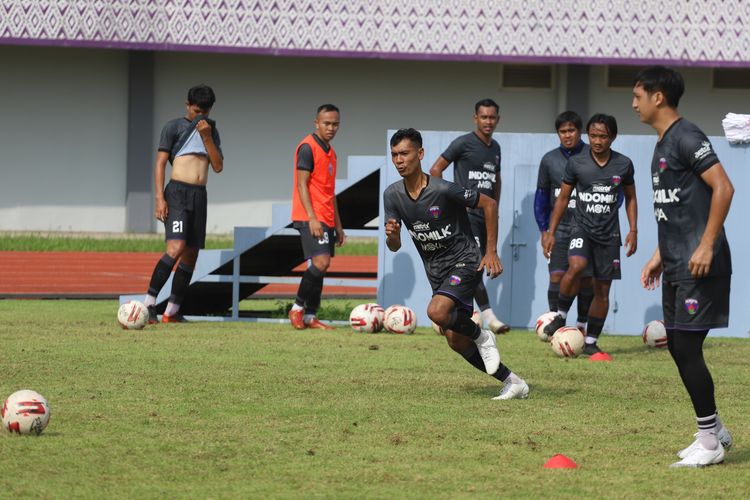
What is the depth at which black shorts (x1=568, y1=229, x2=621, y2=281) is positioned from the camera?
473 inches

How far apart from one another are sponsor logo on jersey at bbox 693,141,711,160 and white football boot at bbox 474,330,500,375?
2.51 m

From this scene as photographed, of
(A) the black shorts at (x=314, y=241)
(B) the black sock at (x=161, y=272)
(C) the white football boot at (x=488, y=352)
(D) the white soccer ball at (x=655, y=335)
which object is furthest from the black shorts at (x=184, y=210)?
(C) the white football boot at (x=488, y=352)

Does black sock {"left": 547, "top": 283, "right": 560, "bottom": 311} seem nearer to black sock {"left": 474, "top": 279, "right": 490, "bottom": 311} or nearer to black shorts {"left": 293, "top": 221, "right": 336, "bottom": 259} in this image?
black sock {"left": 474, "top": 279, "right": 490, "bottom": 311}

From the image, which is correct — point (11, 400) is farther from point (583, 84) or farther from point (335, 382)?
point (583, 84)

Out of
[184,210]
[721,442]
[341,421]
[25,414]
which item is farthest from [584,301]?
[25,414]

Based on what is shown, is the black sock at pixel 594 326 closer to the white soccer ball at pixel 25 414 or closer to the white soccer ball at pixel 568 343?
the white soccer ball at pixel 568 343

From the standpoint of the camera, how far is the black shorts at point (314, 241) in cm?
A: 1354

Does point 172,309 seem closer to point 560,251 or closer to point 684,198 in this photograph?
point 560,251

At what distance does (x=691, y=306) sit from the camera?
6.85 m

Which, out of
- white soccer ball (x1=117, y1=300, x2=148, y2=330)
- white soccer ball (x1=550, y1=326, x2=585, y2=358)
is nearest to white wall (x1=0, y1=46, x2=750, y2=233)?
white soccer ball (x1=117, y1=300, x2=148, y2=330)

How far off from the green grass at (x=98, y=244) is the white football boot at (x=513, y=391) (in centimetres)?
1452

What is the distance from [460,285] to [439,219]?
18.6 inches

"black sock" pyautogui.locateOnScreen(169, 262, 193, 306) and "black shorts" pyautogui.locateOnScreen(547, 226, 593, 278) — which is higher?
"black shorts" pyautogui.locateOnScreen(547, 226, 593, 278)

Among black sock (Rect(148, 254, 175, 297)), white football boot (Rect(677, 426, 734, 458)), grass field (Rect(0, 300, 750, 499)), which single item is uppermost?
black sock (Rect(148, 254, 175, 297))
